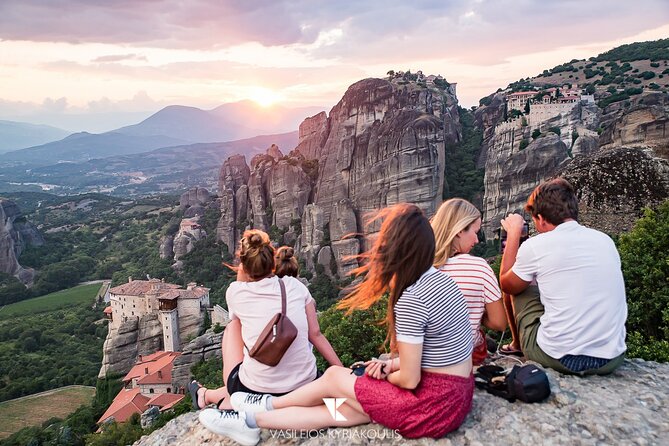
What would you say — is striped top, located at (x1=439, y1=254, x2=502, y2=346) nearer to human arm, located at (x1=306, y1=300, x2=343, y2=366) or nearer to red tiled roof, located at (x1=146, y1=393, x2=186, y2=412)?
human arm, located at (x1=306, y1=300, x2=343, y2=366)

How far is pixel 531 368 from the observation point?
4047 millimetres

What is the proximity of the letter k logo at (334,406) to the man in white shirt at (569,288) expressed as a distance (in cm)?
195

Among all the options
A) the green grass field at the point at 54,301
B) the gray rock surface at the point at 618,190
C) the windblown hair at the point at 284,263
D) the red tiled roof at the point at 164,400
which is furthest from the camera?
the green grass field at the point at 54,301

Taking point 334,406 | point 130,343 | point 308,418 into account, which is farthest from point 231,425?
point 130,343

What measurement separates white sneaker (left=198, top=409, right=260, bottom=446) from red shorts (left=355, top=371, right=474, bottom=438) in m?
1.18

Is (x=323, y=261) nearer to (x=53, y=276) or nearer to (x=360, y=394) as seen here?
A: (x=360, y=394)

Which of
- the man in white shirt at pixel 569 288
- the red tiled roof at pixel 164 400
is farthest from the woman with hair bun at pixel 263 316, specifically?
the red tiled roof at pixel 164 400

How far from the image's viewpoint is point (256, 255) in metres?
4.53

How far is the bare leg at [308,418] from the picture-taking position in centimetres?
389

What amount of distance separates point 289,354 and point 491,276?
2.01 m

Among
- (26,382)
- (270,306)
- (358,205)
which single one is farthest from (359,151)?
(270,306)

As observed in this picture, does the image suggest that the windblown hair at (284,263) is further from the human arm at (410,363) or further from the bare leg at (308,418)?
the human arm at (410,363)

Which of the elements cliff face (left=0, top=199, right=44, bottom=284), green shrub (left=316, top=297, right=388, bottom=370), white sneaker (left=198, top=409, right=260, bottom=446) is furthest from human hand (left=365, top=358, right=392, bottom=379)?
cliff face (left=0, top=199, right=44, bottom=284)

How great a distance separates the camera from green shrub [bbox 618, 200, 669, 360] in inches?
285
